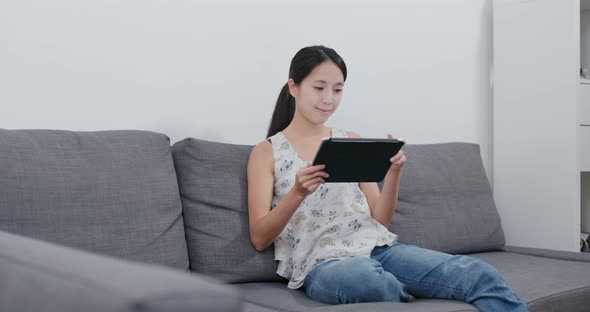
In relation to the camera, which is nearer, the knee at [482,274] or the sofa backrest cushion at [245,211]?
the knee at [482,274]

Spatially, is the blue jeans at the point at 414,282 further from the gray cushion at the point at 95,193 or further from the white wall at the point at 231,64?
the white wall at the point at 231,64

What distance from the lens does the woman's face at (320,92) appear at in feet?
7.02

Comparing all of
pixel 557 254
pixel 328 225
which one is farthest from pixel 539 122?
pixel 328 225

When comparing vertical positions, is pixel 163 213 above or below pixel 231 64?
below

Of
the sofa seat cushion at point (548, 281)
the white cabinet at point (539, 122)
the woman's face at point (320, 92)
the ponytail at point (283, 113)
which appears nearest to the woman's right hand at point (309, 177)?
the woman's face at point (320, 92)

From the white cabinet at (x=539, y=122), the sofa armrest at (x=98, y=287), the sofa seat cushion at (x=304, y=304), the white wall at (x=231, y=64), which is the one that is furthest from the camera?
the white cabinet at (x=539, y=122)

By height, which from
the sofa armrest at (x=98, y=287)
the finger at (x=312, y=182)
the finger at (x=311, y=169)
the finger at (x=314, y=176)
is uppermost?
the sofa armrest at (x=98, y=287)

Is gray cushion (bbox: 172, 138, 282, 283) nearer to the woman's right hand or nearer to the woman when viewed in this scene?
the woman

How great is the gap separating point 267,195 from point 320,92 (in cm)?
35

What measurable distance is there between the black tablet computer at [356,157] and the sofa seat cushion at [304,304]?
1.05ft

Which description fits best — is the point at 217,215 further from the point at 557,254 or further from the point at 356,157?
the point at 557,254

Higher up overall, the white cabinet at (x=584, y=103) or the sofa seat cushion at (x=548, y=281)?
the white cabinet at (x=584, y=103)

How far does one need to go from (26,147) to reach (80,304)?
1107 millimetres

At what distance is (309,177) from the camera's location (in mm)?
1846
